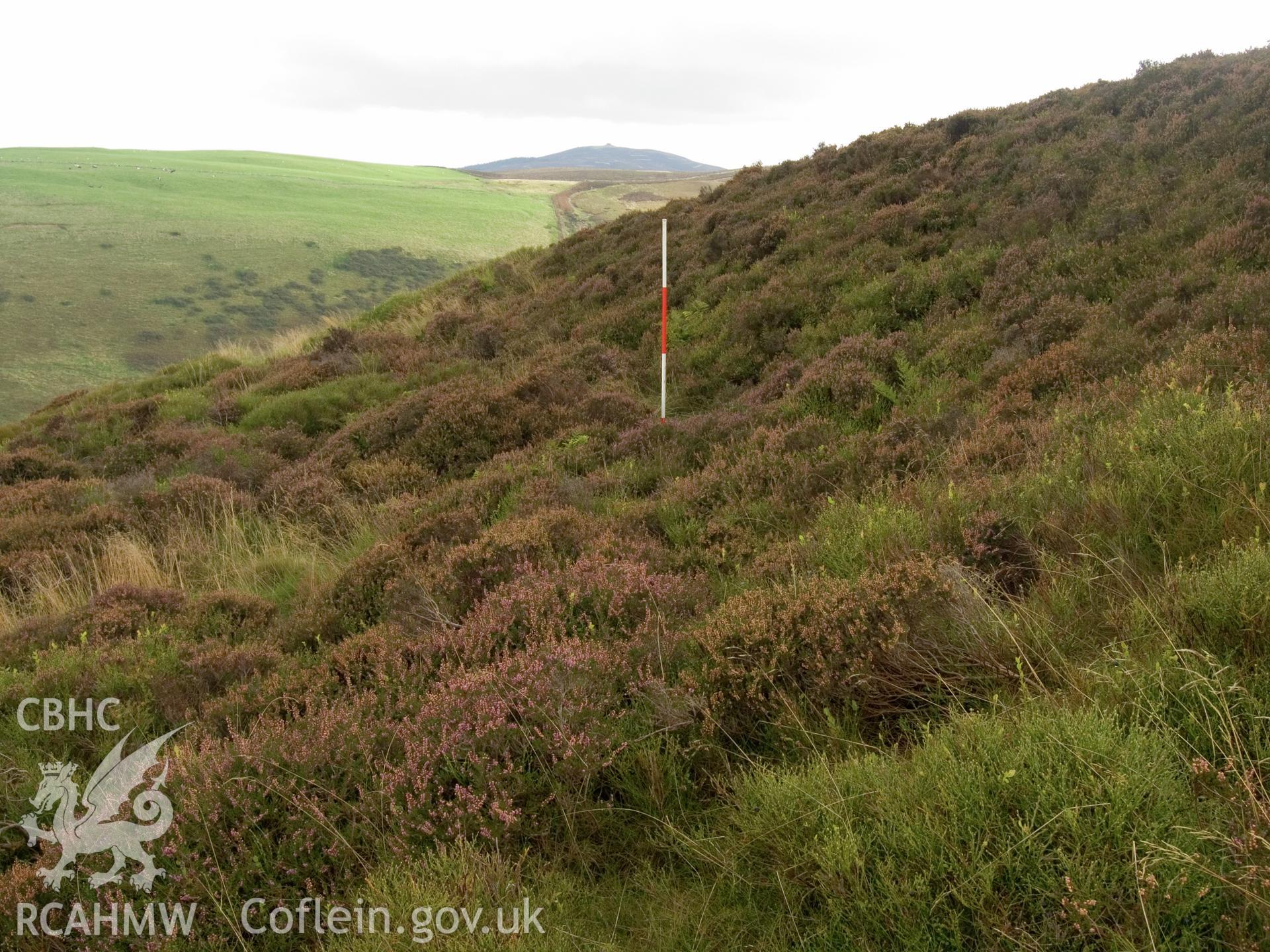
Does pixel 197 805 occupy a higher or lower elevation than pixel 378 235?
lower

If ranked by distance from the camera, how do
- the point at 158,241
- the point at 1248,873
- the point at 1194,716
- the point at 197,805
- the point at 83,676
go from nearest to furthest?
the point at 1248,873 < the point at 1194,716 < the point at 197,805 < the point at 83,676 < the point at 158,241

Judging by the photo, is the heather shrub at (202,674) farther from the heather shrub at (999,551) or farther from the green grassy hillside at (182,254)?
the green grassy hillside at (182,254)

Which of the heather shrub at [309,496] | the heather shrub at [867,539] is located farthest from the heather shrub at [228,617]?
the heather shrub at [867,539]

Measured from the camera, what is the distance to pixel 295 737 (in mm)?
3189

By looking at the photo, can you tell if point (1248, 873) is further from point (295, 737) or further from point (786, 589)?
point (295, 737)

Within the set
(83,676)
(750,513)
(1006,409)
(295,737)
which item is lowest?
(83,676)

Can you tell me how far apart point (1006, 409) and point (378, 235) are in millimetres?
53184

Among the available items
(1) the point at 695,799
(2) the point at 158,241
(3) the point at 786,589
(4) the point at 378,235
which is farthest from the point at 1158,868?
(4) the point at 378,235

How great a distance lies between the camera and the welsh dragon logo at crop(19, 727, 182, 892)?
8.96 feet

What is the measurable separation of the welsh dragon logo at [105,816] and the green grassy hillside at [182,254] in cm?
2776

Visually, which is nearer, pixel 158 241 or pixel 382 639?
pixel 382 639

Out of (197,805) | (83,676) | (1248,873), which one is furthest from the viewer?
(83,676)

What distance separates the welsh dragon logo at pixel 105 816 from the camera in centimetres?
273

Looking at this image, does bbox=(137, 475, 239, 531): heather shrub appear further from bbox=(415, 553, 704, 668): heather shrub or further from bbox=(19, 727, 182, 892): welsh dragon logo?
bbox=(415, 553, 704, 668): heather shrub
